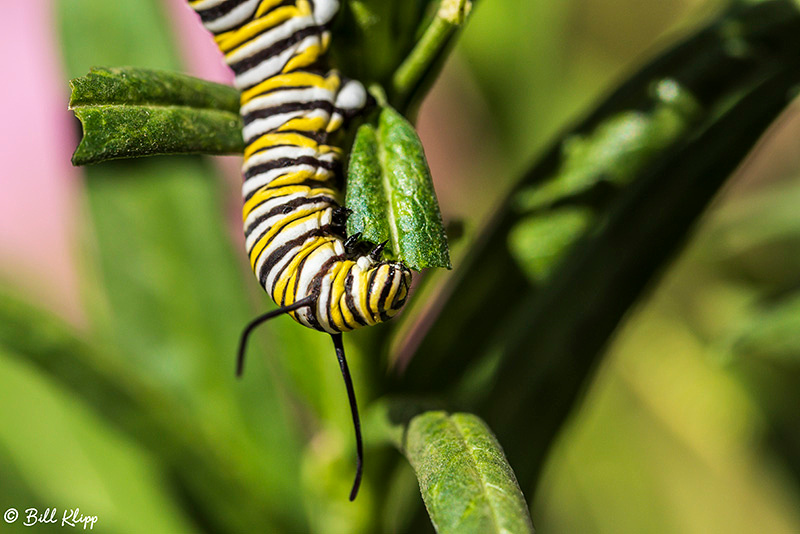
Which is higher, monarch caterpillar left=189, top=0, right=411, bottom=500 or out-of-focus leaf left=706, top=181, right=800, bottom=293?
monarch caterpillar left=189, top=0, right=411, bottom=500

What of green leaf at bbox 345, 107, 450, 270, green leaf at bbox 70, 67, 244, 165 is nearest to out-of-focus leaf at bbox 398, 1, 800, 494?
green leaf at bbox 345, 107, 450, 270

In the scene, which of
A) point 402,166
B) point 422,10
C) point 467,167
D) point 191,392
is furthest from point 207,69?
point 402,166

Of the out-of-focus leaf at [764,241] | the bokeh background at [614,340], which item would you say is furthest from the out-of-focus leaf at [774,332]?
the out-of-focus leaf at [764,241]

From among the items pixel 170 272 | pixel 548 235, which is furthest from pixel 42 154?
pixel 548 235

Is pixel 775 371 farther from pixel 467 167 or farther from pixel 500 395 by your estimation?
pixel 467 167

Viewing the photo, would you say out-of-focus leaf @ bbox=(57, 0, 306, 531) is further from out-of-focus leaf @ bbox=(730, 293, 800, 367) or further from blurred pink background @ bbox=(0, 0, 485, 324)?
out-of-focus leaf @ bbox=(730, 293, 800, 367)

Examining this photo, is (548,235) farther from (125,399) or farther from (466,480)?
(125,399)
